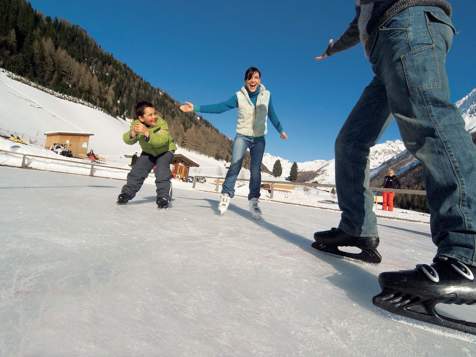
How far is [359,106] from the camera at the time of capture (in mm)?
1540

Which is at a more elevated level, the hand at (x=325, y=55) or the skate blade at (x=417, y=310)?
the hand at (x=325, y=55)

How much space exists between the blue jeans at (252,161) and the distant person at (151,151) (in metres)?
0.71

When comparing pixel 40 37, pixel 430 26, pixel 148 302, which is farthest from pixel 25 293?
pixel 40 37

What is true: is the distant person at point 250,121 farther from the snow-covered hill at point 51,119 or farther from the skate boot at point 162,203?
the snow-covered hill at point 51,119

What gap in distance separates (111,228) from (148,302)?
999 millimetres

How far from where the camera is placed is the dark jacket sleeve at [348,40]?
1.77m

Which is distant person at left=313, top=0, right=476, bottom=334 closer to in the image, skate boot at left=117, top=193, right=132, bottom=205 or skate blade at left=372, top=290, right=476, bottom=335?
skate blade at left=372, top=290, right=476, bottom=335

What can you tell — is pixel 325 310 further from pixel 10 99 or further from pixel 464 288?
pixel 10 99

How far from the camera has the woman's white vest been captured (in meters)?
3.52

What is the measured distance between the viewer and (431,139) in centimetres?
97

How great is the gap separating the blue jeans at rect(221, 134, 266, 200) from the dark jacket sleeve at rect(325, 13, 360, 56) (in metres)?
1.61

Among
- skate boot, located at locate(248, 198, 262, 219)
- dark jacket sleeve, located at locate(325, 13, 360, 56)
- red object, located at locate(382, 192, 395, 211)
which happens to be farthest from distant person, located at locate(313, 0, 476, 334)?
red object, located at locate(382, 192, 395, 211)

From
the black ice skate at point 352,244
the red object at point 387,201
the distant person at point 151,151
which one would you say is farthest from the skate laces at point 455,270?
the red object at point 387,201

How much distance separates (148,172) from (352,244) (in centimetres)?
250
